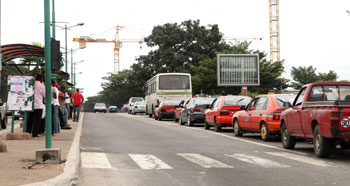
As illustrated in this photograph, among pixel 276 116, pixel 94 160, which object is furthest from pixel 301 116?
pixel 94 160

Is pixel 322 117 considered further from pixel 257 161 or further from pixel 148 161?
pixel 148 161

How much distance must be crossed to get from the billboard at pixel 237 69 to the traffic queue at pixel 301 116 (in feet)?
86.9

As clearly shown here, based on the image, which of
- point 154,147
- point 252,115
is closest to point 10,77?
point 154,147

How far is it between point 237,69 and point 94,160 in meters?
36.6

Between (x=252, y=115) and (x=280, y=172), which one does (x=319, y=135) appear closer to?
(x=280, y=172)

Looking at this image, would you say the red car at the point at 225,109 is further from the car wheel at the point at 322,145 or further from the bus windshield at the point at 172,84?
the bus windshield at the point at 172,84

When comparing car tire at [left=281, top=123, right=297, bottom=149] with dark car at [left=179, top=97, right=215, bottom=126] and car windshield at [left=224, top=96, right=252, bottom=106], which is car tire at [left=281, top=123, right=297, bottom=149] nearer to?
car windshield at [left=224, top=96, right=252, bottom=106]

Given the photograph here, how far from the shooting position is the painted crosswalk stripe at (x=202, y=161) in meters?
9.59

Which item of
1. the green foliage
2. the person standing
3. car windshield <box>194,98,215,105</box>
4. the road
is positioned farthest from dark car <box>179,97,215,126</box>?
the green foliage

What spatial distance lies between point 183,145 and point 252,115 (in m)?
3.20

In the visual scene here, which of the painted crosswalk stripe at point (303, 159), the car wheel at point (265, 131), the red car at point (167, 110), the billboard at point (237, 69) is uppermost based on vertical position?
the billboard at point (237, 69)

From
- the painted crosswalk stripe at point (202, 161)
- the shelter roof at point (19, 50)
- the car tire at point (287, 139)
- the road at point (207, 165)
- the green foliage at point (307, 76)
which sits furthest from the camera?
the green foliage at point (307, 76)

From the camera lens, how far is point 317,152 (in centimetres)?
1091

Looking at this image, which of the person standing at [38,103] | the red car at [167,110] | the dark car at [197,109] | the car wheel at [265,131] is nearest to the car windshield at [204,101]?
the dark car at [197,109]
